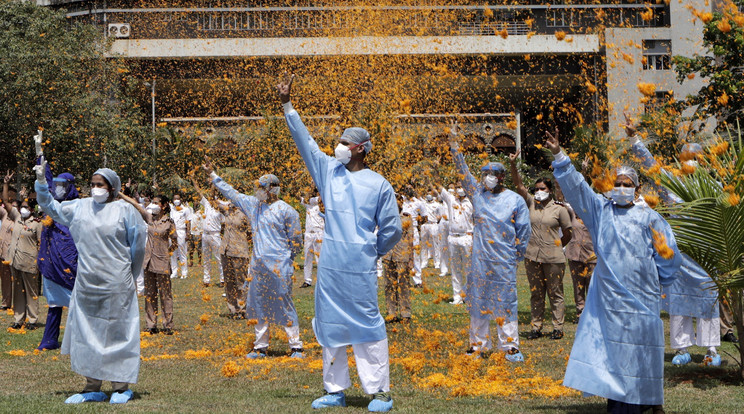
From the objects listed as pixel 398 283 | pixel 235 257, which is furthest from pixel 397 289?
pixel 235 257

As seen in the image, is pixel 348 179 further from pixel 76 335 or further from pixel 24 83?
pixel 24 83

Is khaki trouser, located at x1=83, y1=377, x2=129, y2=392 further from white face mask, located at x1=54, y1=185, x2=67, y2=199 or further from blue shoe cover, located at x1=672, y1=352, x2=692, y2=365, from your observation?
blue shoe cover, located at x1=672, y1=352, x2=692, y2=365

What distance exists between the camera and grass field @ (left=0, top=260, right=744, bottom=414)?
730 cm

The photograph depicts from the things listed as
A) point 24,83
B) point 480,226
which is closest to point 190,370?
point 480,226

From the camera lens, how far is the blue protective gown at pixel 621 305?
6.45 m

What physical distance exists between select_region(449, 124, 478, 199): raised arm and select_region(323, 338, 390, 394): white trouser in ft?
11.0

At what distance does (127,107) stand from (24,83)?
6.52 m

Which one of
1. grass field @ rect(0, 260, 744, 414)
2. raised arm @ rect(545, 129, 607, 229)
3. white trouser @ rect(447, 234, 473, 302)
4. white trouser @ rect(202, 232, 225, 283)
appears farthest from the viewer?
white trouser @ rect(202, 232, 225, 283)

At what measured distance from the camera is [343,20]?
143ft

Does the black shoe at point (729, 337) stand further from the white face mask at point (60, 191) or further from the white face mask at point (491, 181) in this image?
the white face mask at point (60, 191)

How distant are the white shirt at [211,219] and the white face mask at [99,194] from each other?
11627 millimetres

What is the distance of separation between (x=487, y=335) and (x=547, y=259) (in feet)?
6.45

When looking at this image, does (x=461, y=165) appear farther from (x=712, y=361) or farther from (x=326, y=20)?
(x=326, y=20)

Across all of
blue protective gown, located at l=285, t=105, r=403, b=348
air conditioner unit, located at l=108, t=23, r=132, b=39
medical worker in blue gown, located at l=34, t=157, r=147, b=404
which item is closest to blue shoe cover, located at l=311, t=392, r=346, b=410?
blue protective gown, located at l=285, t=105, r=403, b=348
